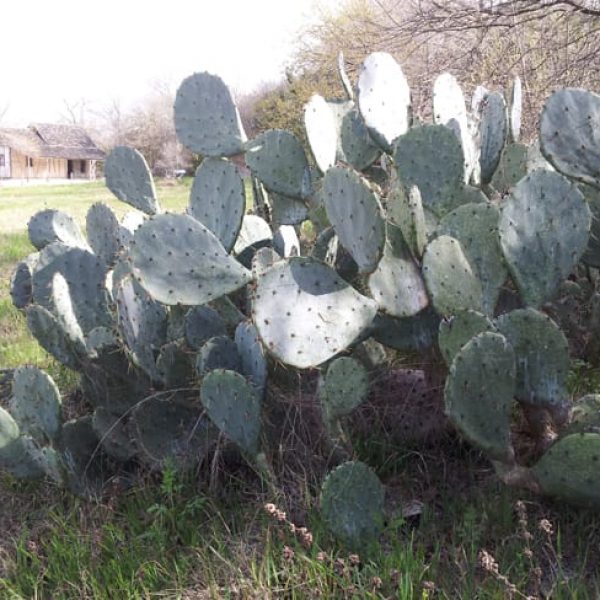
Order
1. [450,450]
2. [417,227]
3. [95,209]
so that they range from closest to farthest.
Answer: [417,227], [450,450], [95,209]

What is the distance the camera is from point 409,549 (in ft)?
5.68

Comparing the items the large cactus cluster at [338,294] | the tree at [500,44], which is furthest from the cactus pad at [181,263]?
the tree at [500,44]

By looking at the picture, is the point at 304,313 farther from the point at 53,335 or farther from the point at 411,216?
the point at 53,335

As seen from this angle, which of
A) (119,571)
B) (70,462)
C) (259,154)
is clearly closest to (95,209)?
(259,154)

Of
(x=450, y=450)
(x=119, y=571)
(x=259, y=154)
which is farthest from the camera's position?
(x=259, y=154)

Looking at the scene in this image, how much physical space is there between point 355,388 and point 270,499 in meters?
0.39

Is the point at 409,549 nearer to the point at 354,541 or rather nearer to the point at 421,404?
the point at 354,541

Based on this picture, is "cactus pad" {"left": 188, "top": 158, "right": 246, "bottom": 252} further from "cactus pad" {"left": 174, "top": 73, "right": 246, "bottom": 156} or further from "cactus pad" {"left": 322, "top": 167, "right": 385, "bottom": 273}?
"cactus pad" {"left": 322, "top": 167, "right": 385, "bottom": 273}

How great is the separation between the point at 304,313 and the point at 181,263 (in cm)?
41

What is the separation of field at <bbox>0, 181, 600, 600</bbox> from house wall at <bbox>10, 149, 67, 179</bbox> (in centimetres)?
4923

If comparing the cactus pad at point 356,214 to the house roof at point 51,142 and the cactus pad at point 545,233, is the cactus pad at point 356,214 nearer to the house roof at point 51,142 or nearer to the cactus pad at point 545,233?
the cactus pad at point 545,233

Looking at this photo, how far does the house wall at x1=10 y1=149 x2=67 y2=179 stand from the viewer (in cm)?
4781

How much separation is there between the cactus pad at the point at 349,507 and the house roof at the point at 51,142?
49156 millimetres

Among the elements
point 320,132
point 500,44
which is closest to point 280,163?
point 320,132
